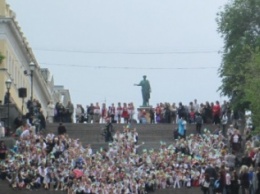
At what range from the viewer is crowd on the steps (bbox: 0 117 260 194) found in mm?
89438

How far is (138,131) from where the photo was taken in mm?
106312

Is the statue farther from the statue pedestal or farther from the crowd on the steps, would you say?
the crowd on the steps

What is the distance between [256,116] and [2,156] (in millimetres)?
12453

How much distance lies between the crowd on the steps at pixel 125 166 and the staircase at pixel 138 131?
5.57 m

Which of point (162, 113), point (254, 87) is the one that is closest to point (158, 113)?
point (162, 113)

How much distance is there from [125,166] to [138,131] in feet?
40.9

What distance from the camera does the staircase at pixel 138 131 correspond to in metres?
104

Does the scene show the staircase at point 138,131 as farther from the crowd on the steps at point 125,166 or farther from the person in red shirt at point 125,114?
the crowd on the steps at point 125,166

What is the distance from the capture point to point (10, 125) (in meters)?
106

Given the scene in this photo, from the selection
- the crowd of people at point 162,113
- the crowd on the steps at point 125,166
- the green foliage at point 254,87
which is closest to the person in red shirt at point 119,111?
the crowd of people at point 162,113

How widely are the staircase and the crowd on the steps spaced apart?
A: 5.57m

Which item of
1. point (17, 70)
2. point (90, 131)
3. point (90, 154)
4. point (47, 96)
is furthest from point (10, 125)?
point (47, 96)

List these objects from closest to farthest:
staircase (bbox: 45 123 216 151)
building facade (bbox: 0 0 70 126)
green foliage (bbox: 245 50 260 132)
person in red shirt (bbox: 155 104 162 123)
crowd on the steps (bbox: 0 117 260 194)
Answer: crowd on the steps (bbox: 0 117 260 194) < green foliage (bbox: 245 50 260 132) < staircase (bbox: 45 123 216 151) < person in red shirt (bbox: 155 104 162 123) < building facade (bbox: 0 0 70 126)

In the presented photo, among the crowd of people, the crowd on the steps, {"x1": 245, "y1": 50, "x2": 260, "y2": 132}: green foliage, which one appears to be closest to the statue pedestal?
the crowd of people
